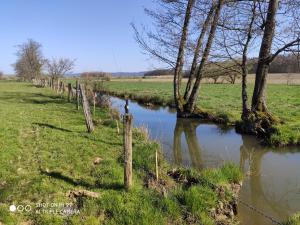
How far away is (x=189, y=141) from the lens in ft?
49.6

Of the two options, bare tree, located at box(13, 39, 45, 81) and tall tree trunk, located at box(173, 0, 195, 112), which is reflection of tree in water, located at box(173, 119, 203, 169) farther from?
bare tree, located at box(13, 39, 45, 81)

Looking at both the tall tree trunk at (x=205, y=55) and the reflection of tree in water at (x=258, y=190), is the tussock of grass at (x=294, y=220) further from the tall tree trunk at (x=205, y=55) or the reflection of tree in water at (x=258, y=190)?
the tall tree trunk at (x=205, y=55)

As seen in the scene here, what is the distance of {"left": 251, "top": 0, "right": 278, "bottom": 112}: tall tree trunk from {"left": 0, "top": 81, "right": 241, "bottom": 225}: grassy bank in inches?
269

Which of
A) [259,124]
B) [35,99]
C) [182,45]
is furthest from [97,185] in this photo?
[35,99]

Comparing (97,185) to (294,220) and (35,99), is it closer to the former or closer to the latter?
(294,220)

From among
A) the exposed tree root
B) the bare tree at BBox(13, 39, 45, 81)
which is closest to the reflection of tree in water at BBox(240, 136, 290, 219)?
the exposed tree root

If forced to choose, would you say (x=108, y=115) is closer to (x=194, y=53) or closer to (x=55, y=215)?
(x=194, y=53)

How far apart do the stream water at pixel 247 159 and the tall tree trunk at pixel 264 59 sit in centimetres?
168

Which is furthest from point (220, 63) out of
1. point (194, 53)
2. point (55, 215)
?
point (55, 215)

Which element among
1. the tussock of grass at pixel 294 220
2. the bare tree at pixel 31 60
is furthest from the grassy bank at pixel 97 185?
the bare tree at pixel 31 60

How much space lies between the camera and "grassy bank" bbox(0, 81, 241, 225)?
6.23 meters

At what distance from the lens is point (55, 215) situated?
19.9 feet

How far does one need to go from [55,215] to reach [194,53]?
15444 millimetres

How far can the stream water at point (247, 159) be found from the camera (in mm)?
7791
